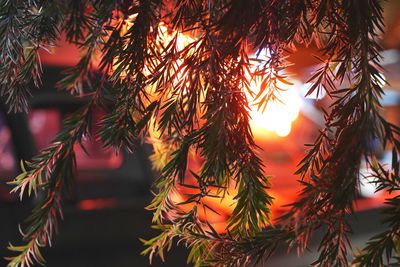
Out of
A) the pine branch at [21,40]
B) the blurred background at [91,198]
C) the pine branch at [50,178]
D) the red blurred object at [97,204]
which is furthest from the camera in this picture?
the red blurred object at [97,204]

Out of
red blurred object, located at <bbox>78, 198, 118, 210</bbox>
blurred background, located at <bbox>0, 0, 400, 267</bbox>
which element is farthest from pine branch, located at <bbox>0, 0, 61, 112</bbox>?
red blurred object, located at <bbox>78, 198, 118, 210</bbox>

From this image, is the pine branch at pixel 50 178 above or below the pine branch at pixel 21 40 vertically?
below

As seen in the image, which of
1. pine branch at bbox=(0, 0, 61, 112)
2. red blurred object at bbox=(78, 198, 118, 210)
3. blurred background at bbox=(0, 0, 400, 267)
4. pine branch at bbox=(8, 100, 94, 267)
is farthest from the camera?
red blurred object at bbox=(78, 198, 118, 210)

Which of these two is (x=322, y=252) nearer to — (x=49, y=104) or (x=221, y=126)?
(x=221, y=126)

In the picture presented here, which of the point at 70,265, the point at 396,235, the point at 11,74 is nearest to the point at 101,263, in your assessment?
the point at 70,265

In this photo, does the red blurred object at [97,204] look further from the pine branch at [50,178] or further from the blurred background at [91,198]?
the pine branch at [50,178]

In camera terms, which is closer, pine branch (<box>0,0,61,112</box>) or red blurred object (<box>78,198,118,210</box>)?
pine branch (<box>0,0,61,112</box>)

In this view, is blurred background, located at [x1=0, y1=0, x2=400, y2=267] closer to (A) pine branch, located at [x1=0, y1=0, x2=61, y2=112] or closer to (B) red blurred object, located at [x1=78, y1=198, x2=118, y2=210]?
(B) red blurred object, located at [x1=78, y1=198, x2=118, y2=210]

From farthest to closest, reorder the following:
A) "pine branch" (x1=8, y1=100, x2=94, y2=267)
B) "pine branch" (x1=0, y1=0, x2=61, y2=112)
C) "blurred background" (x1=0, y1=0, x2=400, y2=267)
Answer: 1. "blurred background" (x1=0, y1=0, x2=400, y2=267)
2. "pine branch" (x1=0, y1=0, x2=61, y2=112)
3. "pine branch" (x1=8, y1=100, x2=94, y2=267)

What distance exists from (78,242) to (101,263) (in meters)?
0.20

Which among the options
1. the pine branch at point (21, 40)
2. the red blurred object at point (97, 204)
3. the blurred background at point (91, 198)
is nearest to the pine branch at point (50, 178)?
the pine branch at point (21, 40)

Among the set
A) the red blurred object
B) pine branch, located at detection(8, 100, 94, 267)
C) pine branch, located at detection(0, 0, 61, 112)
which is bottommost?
the red blurred object

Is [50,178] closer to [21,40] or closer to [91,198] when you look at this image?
[21,40]

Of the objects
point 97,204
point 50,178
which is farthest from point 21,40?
point 97,204
